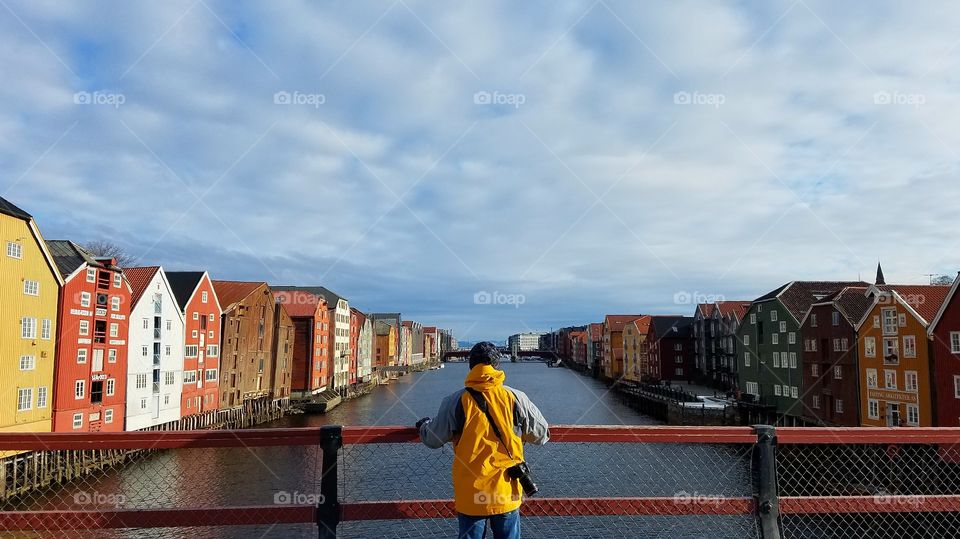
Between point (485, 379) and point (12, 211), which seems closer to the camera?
point (485, 379)

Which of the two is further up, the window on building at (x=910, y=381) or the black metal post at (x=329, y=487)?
the black metal post at (x=329, y=487)

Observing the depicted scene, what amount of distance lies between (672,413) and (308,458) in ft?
137

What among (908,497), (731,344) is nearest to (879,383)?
(731,344)

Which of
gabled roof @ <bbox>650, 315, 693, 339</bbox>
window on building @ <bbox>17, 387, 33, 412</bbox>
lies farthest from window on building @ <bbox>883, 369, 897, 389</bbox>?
gabled roof @ <bbox>650, 315, 693, 339</bbox>

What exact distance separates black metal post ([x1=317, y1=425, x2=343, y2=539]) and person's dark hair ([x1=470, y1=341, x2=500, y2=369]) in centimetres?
144

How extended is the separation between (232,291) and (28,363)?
34897 mm

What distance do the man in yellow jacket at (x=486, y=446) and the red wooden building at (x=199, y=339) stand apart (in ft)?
185

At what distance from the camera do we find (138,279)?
49.8 m

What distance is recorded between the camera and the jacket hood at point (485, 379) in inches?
200

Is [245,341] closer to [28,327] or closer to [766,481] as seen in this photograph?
[28,327]

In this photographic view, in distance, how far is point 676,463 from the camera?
40.4m

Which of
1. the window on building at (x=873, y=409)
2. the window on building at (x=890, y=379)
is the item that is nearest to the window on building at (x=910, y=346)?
the window on building at (x=890, y=379)

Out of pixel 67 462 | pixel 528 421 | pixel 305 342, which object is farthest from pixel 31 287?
pixel 305 342

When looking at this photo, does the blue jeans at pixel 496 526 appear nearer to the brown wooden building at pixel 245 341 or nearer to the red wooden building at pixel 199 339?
the red wooden building at pixel 199 339
